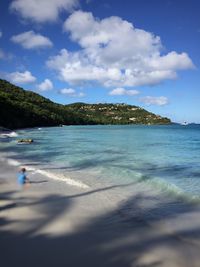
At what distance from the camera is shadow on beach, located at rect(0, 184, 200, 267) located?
7.66 meters

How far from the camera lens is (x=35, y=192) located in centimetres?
1455

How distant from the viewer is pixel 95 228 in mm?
9930

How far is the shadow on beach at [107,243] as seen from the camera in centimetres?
766

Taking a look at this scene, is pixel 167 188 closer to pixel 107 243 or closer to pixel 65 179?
pixel 65 179

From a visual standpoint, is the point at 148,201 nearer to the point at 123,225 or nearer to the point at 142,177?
the point at 123,225

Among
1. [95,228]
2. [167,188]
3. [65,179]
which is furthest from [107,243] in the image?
[65,179]

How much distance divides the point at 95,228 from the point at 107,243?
1.20 m

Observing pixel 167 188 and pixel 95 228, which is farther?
pixel 167 188

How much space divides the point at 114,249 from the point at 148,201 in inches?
215

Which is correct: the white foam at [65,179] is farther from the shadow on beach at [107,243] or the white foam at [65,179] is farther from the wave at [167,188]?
the shadow on beach at [107,243]

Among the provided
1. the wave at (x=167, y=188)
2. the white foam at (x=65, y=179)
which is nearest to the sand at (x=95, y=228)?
the wave at (x=167, y=188)

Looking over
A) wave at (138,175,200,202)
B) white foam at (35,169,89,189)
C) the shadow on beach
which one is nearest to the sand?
the shadow on beach

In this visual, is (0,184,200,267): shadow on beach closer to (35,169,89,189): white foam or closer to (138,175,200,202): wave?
(138,175,200,202): wave

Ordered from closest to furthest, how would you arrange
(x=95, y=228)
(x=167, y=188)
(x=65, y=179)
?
(x=95, y=228), (x=167, y=188), (x=65, y=179)
